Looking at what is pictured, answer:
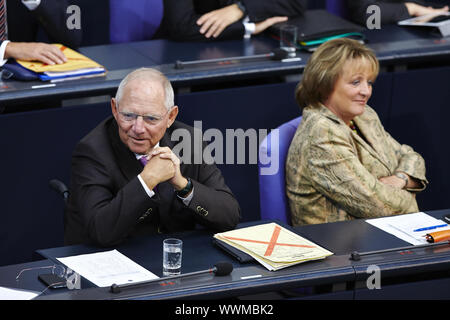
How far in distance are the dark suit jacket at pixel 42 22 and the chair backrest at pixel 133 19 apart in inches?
12.6

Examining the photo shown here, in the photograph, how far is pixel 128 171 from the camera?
316 cm

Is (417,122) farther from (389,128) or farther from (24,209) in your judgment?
(24,209)

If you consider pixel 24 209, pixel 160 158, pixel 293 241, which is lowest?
pixel 24 209

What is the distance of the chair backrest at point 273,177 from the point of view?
3.49 meters

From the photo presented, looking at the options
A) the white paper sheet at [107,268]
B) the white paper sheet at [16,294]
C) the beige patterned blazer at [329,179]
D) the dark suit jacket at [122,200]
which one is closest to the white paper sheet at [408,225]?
the beige patterned blazer at [329,179]

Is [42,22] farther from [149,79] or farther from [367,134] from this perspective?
[367,134]

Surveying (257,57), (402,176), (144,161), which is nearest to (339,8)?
(257,57)

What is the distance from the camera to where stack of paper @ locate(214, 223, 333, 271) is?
9.32ft

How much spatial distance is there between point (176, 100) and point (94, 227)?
51.8 inches

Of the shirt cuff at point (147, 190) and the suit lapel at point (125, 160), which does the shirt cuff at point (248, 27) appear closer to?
the suit lapel at point (125, 160)

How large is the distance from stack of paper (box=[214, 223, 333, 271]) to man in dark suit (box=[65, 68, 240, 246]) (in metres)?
0.11

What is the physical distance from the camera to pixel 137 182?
9.85 ft
